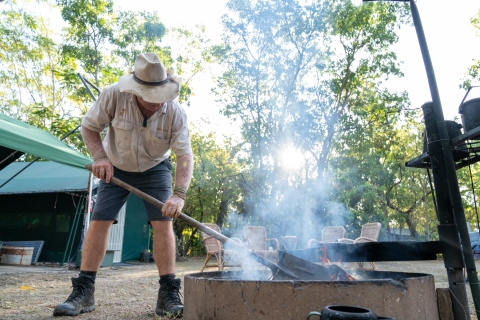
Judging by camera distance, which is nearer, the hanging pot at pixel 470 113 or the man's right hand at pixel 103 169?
the hanging pot at pixel 470 113

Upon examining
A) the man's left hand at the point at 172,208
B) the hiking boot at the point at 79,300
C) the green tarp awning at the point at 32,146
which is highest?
the green tarp awning at the point at 32,146

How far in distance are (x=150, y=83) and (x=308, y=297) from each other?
167cm

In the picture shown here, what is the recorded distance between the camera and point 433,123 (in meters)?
2.23

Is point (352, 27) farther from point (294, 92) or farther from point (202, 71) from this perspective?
point (202, 71)

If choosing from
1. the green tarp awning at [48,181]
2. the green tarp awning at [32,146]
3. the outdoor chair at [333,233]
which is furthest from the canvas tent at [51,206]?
the outdoor chair at [333,233]

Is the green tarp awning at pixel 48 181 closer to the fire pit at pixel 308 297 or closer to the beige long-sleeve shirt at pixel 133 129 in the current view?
the beige long-sleeve shirt at pixel 133 129

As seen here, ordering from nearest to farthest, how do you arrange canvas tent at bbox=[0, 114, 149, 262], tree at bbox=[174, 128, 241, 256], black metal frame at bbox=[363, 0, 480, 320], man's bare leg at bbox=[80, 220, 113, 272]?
black metal frame at bbox=[363, 0, 480, 320]
man's bare leg at bbox=[80, 220, 113, 272]
canvas tent at bbox=[0, 114, 149, 262]
tree at bbox=[174, 128, 241, 256]

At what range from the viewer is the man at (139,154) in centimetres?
247

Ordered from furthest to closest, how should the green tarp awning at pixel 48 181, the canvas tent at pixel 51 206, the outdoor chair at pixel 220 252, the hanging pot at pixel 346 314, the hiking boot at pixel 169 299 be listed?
the canvas tent at pixel 51 206
the green tarp awning at pixel 48 181
the outdoor chair at pixel 220 252
the hiking boot at pixel 169 299
the hanging pot at pixel 346 314

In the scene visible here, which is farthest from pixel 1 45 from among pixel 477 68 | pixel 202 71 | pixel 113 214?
pixel 477 68

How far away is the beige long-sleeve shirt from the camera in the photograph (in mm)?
2605

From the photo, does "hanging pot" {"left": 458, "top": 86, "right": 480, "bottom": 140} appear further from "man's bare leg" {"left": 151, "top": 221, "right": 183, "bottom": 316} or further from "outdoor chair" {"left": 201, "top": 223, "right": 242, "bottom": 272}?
"outdoor chair" {"left": 201, "top": 223, "right": 242, "bottom": 272}

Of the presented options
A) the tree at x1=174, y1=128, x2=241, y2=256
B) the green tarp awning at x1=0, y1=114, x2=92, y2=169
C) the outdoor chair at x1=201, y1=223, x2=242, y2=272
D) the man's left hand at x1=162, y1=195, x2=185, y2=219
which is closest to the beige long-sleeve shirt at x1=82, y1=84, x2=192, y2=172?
the man's left hand at x1=162, y1=195, x2=185, y2=219

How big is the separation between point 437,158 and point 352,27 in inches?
471
